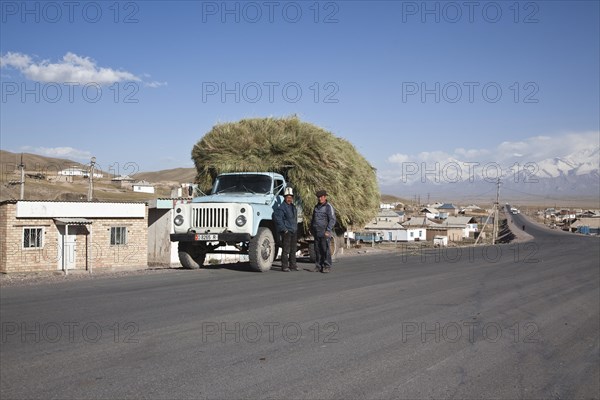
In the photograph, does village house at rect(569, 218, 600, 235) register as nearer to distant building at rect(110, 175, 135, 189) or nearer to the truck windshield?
distant building at rect(110, 175, 135, 189)

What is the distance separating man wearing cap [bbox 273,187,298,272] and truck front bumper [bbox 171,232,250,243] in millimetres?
1008

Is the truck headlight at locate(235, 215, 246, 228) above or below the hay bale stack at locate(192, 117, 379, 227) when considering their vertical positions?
below

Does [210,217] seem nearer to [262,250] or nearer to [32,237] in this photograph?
[262,250]

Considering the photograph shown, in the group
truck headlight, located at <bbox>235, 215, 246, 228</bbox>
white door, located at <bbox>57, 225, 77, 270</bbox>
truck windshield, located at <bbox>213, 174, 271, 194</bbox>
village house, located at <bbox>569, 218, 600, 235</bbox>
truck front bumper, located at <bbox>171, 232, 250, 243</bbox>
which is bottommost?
village house, located at <bbox>569, 218, 600, 235</bbox>

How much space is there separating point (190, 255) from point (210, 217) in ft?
4.54

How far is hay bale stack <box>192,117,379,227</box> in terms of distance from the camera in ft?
45.4

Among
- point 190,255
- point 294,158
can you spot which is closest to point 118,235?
point 190,255

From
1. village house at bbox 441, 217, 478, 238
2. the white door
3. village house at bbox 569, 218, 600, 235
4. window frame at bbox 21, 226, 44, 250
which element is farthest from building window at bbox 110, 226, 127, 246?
village house at bbox 569, 218, 600, 235

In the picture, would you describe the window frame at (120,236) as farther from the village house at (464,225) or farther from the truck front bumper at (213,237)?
the village house at (464,225)

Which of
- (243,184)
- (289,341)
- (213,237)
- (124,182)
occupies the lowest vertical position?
(289,341)

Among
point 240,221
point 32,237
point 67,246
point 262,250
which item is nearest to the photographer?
point 240,221

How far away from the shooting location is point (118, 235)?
33.6 m

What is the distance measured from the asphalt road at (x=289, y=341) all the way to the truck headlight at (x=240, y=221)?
191 centimetres

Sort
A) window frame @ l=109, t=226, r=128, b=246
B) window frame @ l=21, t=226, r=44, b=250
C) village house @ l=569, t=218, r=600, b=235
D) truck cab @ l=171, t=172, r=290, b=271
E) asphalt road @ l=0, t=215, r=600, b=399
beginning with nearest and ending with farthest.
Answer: asphalt road @ l=0, t=215, r=600, b=399, truck cab @ l=171, t=172, r=290, b=271, window frame @ l=21, t=226, r=44, b=250, window frame @ l=109, t=226, r=128, b=246, village house @ l=569, t=218, r=600, b=235
